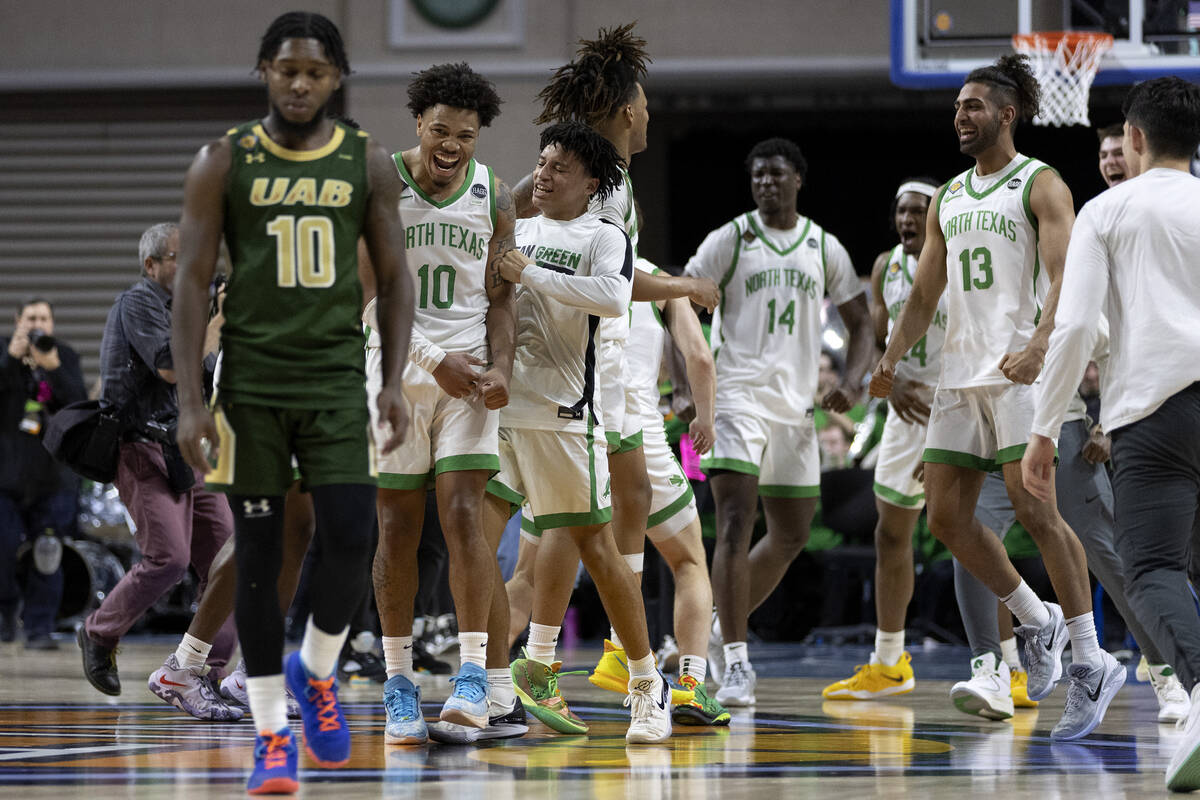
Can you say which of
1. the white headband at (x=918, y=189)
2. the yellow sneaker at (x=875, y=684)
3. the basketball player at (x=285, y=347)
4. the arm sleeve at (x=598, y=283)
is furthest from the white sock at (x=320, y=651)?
the white headband at (x=918, y=189)

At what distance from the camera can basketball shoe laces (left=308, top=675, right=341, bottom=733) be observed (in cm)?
390

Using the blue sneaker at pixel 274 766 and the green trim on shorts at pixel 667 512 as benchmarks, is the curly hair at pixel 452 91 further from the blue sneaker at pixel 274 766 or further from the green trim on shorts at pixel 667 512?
the blue sneaker at pixel 274 766

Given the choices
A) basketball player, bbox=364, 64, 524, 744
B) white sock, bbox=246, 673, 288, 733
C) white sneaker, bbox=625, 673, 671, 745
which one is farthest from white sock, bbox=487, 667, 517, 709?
white sock, bbox=246, 673, 288, 733

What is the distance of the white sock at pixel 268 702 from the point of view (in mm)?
3760

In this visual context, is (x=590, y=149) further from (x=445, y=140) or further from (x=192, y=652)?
(x=192, y=652)

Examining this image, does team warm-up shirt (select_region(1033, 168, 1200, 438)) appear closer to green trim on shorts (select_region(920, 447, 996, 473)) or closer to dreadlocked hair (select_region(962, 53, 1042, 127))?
green trim on shorts (select_region(920, 447, 996, 473))

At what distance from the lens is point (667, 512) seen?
245 inches

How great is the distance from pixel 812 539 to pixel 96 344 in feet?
→ 23.6

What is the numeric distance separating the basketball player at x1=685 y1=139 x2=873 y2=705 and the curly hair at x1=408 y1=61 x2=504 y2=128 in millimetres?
2449

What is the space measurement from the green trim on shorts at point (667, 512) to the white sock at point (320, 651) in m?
2.38

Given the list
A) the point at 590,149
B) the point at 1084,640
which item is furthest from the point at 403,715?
the point at 1084,640

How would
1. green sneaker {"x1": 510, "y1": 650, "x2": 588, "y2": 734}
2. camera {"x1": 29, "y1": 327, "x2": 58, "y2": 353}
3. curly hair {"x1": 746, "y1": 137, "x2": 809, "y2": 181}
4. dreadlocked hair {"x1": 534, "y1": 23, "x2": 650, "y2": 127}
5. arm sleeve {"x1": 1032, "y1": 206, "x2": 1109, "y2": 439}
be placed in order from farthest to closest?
camera {"x1": 29, "y1": 327, "x2": 58, "y2": 353} → curly hair {"x1": 746, "y1": 137, "x2": 809, "y2": 181} → dreadlocked hair {"x1": 534, "y1": 23, "x2": 650, "y2": 127} → green sneaker {"x1": 510, "y1": 650, "x2": 588, "y2": 734} → arm sleeve {"x1": 1032, "y1": 206, "x2": 1109, "y2": 439}

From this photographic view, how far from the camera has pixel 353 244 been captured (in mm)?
3963

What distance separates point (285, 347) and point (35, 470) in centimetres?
736
